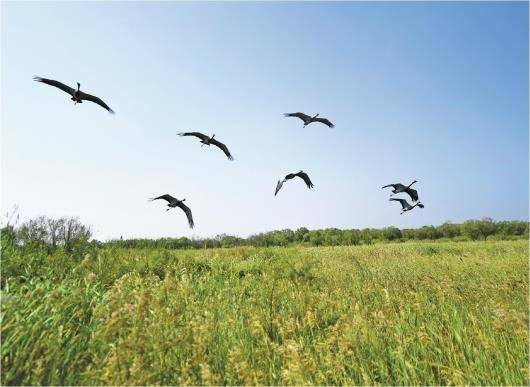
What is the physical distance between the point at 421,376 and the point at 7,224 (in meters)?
6.12

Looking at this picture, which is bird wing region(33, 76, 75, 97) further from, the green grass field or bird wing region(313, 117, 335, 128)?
bird wing region(313, 117, 335, 128)

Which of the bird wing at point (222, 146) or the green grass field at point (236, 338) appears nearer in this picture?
the green grass field at point (236, 338)

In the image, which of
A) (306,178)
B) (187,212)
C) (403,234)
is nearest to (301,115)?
(306,178)

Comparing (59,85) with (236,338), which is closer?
(236,338)

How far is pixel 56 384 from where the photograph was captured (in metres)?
2.52

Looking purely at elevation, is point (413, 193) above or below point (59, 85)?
below

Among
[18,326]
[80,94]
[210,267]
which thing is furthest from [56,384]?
[210,267]

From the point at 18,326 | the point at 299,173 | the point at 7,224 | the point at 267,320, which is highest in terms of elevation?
the point at 299,173

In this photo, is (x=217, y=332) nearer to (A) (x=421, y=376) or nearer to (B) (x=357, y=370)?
(B) (x=357, y=370)

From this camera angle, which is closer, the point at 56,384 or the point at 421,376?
the point at 56,384

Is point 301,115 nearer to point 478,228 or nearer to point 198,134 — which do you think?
point 198,134

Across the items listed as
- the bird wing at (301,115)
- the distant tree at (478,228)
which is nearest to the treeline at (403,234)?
the distant tree at (478,228)

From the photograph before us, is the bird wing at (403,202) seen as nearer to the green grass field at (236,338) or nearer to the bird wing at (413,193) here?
the bird wing at (413,193)

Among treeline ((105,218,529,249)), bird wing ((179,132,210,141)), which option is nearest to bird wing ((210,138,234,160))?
bird wing ((179,132,210,141))
